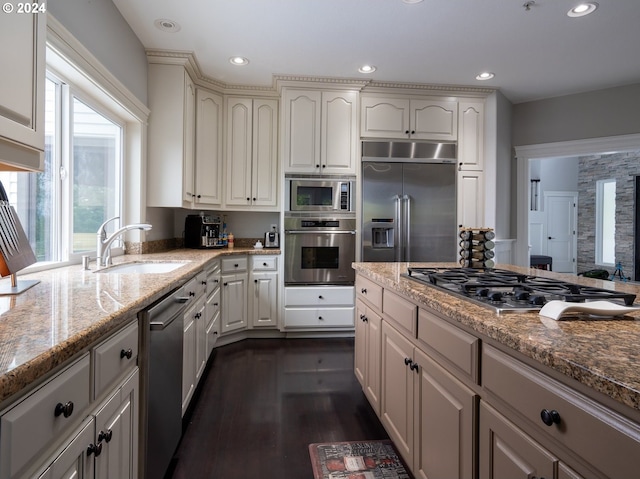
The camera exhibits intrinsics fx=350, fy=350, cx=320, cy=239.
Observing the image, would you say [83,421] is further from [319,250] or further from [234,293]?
[319,250]

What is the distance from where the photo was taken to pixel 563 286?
133 cm

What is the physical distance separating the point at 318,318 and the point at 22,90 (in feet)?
9.63

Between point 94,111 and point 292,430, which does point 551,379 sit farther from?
point 94,111

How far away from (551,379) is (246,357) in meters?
2.72

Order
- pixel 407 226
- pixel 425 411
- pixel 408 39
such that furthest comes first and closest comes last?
pixel 407 226 < pixel 408 39 < pixel 425 411

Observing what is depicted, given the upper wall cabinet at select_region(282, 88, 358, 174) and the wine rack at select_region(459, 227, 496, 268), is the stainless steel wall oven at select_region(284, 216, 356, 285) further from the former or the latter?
the wine rack at select_region(459, 227, 496, 268)

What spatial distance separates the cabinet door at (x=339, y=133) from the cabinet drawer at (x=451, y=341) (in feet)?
8.02

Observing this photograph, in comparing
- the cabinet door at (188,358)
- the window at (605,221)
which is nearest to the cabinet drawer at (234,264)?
the cabinet door at (188,358)

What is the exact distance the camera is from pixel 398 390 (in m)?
1.62

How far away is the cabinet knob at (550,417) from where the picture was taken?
0.70 metres

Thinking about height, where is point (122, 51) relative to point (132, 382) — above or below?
above

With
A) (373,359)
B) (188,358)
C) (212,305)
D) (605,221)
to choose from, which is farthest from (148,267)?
(605,221)

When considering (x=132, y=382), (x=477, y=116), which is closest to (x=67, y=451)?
(x=132, y=382)

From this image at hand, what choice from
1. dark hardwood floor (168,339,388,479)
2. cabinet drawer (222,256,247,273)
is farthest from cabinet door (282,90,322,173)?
dark hardwood floor (168,339,388,479)
